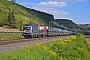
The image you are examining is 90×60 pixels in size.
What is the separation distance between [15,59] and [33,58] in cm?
183

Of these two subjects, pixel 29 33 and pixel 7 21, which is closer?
pixel 29 33

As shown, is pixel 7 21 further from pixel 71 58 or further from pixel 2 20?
pixel 71 58

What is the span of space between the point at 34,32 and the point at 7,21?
50.9 meters

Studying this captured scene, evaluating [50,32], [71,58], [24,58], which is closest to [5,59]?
[24,58]

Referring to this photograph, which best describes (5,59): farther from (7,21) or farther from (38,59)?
(7,21)

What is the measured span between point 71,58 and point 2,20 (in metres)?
92.7

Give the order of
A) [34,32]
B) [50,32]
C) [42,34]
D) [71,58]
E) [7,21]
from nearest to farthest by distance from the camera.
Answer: [71,58] < [34,32] < [42,34] < [50,32] < [7,21]

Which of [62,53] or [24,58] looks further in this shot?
[62,53]

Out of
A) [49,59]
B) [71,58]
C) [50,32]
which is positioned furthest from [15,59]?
[50,32]

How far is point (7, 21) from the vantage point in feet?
358

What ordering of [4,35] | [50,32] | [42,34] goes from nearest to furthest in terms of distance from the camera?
[4,35]
[42,34]
[50,32]

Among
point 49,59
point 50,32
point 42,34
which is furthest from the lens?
point 50,32

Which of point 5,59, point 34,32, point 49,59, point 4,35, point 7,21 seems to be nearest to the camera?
point 5,59

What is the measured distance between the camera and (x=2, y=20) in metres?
111
